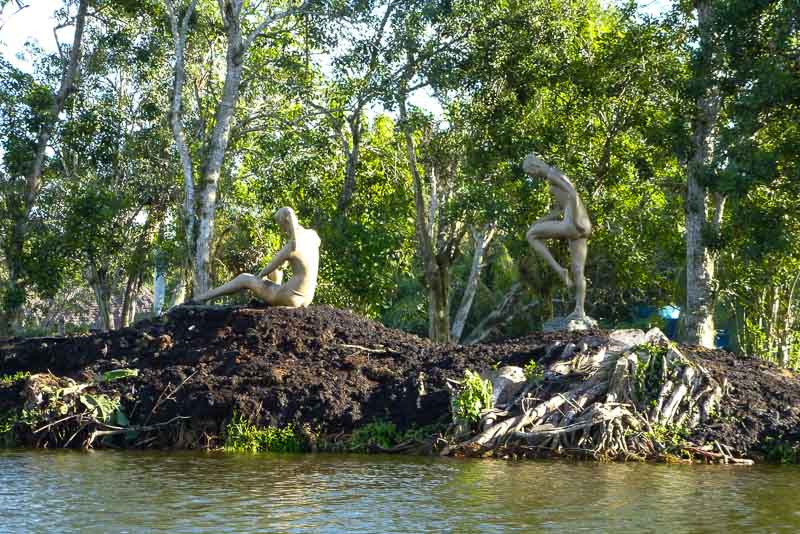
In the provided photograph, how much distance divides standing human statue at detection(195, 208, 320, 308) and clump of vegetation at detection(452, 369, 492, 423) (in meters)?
3.66

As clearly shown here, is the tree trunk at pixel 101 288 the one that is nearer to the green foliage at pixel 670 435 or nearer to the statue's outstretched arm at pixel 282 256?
the statue's outstretched arm at pixel 282 256

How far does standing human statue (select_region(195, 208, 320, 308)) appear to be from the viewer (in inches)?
588

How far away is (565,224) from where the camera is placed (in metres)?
15.6

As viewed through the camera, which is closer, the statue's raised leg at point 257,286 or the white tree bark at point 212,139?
the statue's raised leg at point 257,286

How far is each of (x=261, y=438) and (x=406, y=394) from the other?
187 cm

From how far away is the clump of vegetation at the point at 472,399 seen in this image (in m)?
12.2

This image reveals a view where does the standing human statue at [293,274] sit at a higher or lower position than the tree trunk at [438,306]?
lower

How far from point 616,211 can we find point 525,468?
14.4 metres

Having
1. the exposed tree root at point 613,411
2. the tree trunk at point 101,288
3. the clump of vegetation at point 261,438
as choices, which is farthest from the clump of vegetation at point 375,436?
the tree trunk at point 101,288

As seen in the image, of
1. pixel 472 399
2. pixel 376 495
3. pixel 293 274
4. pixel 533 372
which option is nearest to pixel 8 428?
pixel 293 274

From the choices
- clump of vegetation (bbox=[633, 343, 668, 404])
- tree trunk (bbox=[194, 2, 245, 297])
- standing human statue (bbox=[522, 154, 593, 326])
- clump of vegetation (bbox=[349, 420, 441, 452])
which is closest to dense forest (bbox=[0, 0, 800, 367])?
tree trunk (bbox=[194, 2, 245, 297])

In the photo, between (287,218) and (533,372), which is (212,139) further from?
(533,372)

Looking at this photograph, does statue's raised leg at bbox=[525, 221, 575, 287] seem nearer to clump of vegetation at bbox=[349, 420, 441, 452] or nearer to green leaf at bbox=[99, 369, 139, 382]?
clump of vegetation at bbox=[349, 420, 441, 452]

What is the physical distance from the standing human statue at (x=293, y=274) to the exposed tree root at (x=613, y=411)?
3760 mm
